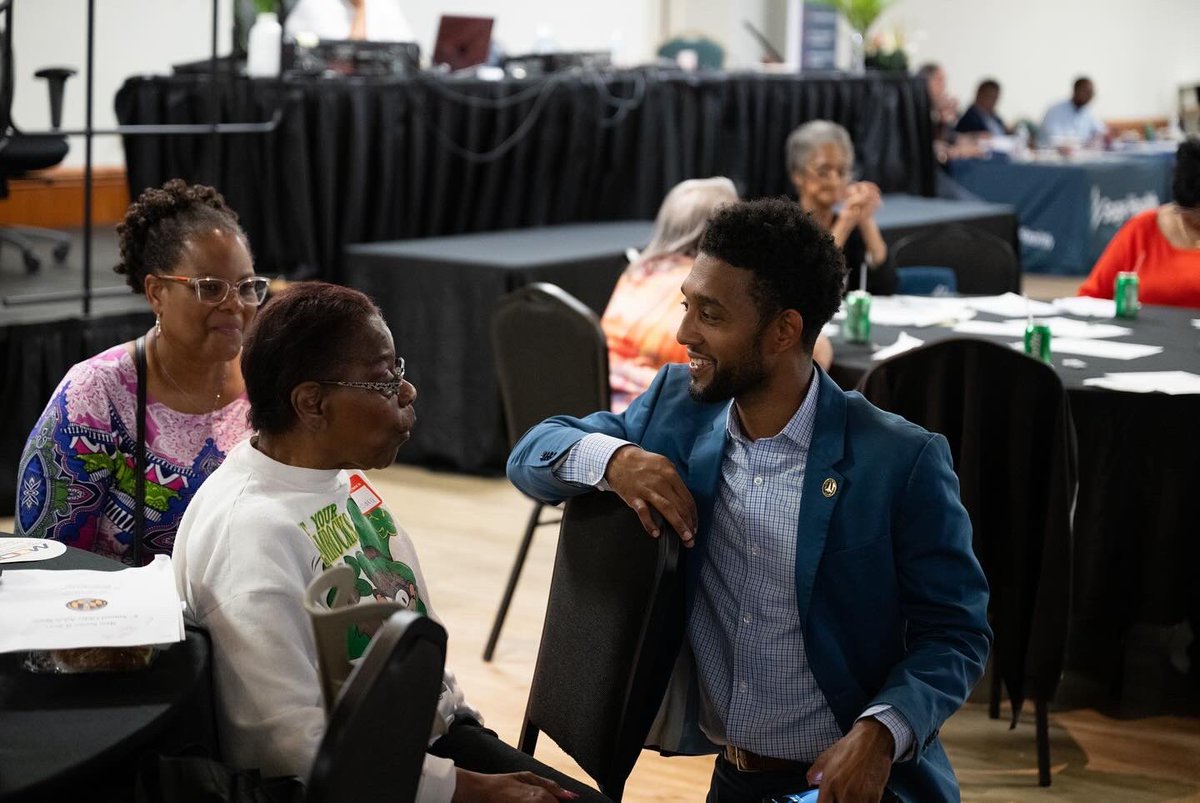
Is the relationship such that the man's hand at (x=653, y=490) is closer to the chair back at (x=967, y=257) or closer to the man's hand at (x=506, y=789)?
the man's hand at (x=506, y=789)

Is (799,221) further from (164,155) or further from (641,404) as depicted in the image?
(164,155)

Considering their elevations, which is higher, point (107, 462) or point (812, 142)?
point (812, 142)

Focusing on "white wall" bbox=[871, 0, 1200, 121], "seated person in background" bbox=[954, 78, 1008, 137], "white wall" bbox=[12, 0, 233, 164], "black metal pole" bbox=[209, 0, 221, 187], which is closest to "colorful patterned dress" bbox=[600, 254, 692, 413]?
"black metal pole" bbox=[209, 0, 221, 187]

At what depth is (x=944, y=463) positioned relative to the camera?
1.80 meters

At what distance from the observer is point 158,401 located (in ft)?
7.97

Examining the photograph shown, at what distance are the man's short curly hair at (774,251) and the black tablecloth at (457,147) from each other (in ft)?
13.0

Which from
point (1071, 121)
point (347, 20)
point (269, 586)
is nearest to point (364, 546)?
point (269, 586)

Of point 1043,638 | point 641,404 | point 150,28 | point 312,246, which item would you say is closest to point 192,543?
point 641,404

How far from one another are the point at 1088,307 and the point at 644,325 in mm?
1330

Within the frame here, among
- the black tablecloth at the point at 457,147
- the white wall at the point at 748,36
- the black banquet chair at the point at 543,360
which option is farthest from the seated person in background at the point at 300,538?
the white wall at the point at 748,36

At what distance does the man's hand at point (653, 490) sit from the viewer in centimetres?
180

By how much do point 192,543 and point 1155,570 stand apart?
2.27m

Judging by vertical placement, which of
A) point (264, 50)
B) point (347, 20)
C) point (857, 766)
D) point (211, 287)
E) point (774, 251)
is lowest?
point (857, 766)

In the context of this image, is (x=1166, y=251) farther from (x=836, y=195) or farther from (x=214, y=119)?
(x=214, y=119)
